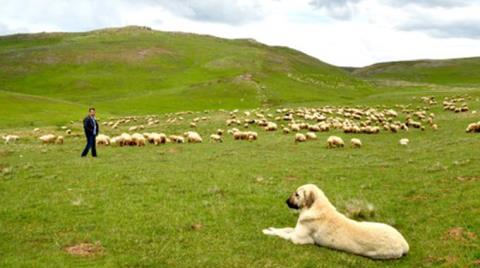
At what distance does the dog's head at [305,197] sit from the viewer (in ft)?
40.3

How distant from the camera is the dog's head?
12.3 m

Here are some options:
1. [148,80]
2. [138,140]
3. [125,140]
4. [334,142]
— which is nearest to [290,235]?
[334,142]

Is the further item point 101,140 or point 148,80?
point 148,80

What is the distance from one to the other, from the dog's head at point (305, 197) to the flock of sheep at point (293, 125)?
17.9 metres

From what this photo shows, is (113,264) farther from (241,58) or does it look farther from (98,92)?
(241,58)

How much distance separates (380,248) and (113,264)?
5.57 meters

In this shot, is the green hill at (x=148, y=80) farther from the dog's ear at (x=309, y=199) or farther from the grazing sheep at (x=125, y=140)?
the dog's ear at (x=309, y=199)

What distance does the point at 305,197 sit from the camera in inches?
488

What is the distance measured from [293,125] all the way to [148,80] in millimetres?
69623

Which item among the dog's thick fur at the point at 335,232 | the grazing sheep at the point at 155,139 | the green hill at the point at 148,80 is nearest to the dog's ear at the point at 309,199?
the dog's thick fur at the point at 335,232

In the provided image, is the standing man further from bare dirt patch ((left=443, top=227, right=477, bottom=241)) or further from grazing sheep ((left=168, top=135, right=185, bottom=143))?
bare dirt patch ((left=443, top=227, right=477, bottom=241))

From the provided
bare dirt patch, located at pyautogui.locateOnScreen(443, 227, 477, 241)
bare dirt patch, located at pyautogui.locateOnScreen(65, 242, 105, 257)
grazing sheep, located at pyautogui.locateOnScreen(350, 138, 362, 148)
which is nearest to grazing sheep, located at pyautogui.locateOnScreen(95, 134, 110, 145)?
grazing sheep, located at pyautogui.locateOnScreen(350, 138, 362, 148)

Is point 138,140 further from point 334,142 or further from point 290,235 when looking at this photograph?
point 290,235

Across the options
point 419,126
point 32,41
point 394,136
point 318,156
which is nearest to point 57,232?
point 318,156
